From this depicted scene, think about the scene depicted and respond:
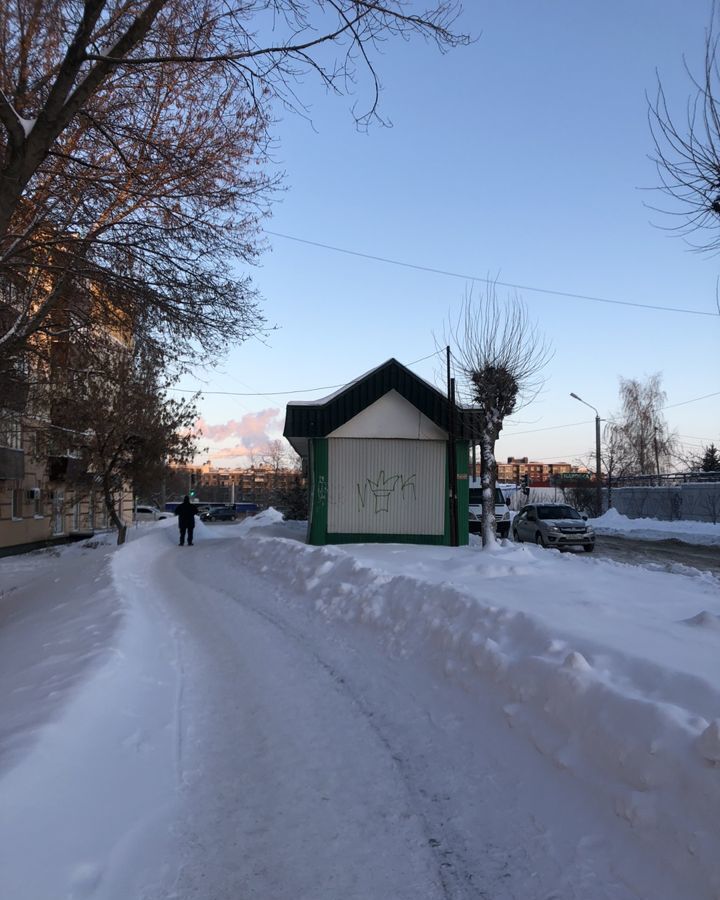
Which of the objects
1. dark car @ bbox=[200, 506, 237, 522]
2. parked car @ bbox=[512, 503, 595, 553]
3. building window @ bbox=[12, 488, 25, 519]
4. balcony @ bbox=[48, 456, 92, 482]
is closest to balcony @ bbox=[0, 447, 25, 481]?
balcony @ bbox=[48, 456, 92, 482]

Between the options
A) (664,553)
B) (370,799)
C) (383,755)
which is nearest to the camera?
(370,799)

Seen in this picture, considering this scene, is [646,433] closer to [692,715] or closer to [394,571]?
[394,571]

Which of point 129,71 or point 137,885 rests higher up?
point 129,71

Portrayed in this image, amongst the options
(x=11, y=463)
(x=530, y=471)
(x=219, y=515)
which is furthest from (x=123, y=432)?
(x=530, y=471)

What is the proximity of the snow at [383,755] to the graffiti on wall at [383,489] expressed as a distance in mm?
10211

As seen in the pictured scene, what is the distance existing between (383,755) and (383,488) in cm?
1438

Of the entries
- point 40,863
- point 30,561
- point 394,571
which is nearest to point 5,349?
point 394,571

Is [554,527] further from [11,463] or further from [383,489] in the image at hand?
[11,463]

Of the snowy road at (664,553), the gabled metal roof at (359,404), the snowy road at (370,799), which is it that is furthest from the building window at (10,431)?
the snowy road at (664,553)

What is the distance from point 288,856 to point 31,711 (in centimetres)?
268

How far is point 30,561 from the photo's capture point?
82.2ft

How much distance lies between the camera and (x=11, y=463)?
76.7ft

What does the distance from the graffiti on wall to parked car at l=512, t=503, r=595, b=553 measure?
297 inches

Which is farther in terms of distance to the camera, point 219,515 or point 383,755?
point 219,515
